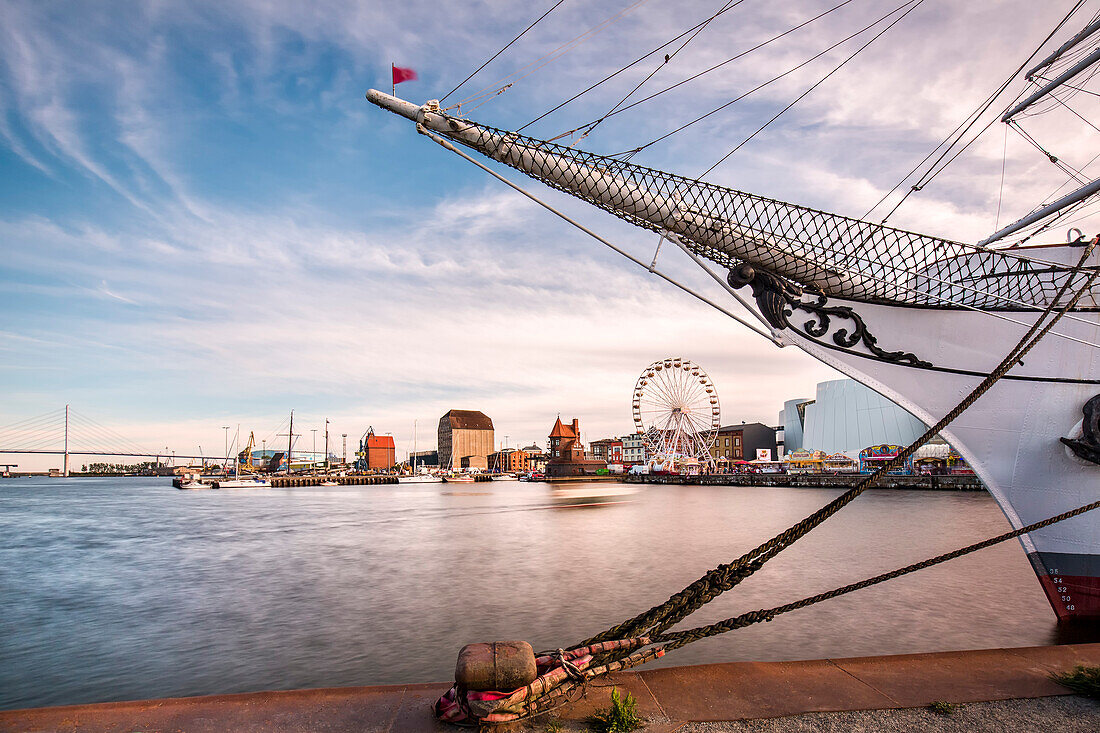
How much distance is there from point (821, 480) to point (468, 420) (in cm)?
8767

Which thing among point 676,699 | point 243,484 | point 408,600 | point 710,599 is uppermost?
point 710,599

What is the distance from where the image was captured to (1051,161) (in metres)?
10.9

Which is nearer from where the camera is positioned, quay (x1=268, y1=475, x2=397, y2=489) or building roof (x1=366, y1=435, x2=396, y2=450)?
quay (x1=268, y1=475, x2=397, y2=489)

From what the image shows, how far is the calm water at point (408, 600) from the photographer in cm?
883

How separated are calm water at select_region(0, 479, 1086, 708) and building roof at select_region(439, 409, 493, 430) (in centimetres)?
Answer: 10672

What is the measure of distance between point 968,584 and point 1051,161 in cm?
967

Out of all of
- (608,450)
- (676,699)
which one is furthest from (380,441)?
(676,699)

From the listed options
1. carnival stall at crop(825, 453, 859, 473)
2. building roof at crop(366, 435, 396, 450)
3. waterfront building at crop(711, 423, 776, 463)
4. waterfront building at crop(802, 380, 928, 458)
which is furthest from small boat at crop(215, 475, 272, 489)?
waterfront building at crop(802, 380, 928, 458)

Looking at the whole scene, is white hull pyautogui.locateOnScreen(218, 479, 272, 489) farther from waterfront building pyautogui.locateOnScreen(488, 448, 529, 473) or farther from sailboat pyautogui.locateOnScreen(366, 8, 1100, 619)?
sailboat pyautogui.locateOnScreen(366, 8, 1100, 619)

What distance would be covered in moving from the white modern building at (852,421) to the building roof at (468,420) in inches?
2976

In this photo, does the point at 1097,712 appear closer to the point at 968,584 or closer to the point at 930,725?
the point at 930,725

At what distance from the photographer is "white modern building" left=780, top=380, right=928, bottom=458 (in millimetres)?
73312

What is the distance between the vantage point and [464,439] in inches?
5325

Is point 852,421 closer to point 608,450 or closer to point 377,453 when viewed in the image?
point 608,450
